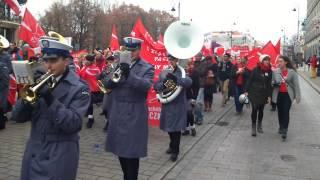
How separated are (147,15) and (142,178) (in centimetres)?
7088

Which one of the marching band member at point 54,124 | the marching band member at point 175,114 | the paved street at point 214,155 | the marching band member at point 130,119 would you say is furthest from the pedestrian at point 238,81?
the marching band member at point 54,124

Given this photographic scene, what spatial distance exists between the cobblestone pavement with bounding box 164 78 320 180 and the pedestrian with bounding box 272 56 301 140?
0.45 meters

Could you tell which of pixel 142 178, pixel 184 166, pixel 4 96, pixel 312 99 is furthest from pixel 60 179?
pixel 312 99

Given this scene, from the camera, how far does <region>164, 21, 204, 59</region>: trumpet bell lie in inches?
290

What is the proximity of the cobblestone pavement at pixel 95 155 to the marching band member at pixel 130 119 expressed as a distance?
1187 mm

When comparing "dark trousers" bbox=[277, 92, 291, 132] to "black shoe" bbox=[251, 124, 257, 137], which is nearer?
"dark trousers" bbox=[277, 92, 291, 132]

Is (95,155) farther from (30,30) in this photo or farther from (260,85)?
(30,30)

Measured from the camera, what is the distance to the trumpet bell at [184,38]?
24.2ft

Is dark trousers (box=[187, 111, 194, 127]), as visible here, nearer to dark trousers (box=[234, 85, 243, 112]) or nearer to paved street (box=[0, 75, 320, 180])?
paved street (box=[0, 75, 320, 180])

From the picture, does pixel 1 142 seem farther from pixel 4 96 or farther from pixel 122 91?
pixel 122 91

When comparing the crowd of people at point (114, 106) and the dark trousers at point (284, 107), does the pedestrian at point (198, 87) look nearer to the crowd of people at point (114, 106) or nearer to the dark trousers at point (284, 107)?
the crowd of people at point (114, 106)

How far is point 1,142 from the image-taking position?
25.7ft

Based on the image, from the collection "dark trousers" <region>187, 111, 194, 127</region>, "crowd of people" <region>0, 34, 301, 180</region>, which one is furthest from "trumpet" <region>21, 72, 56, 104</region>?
"dark trousers" <region>187, 111, 194, 127</region>

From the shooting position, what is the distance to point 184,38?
25.0ft
